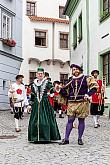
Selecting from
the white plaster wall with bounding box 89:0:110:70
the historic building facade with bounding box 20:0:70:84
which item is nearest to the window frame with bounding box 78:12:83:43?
the white plaster wall with bounding box 89:0:110:70

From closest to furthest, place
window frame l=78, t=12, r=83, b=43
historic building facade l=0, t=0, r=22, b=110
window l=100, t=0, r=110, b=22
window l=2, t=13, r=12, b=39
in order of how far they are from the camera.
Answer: window l=100, t=0, r=110, b=22 < historic building facade l=0, t=0, r=22, b=110 < window frame l=78, t=12, r=83, b=43 < window l=2, t=13, r=12, b=39

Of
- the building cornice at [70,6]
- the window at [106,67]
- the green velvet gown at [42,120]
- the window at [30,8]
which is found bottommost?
the green velvet gown at [42,120]

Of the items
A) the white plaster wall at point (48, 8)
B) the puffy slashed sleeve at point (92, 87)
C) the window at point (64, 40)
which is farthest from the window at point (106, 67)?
the white plaster wall at point (48, 8)

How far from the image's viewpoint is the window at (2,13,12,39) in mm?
24016

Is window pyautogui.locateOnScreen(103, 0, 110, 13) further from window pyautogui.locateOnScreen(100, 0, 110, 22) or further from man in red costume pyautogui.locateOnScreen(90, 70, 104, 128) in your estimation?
man in red costume pyautogui.locateOnScreen(90, 70, 104, 128)

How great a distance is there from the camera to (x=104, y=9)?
62.4 feet

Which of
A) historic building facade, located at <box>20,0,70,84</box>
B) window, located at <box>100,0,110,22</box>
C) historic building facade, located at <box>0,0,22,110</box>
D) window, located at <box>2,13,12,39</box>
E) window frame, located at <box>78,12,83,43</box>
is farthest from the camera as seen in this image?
historic building facade, located at <box>20,0,70,84</box>

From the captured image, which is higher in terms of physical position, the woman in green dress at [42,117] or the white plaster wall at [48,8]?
the white plaster wall at [48,8]

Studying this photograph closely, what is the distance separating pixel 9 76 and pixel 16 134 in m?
13.9

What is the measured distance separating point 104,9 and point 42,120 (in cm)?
1101

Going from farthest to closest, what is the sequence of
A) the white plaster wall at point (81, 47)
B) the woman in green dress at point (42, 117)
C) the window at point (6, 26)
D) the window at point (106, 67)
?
the window at point (6, 26) → the white plaster wall at point (81, 47) → the window at point (106, 67) → the woman in green dress at point (42, 117)

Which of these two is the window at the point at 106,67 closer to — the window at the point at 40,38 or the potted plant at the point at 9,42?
the potted plant at the point at 9,42

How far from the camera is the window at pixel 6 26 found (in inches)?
945

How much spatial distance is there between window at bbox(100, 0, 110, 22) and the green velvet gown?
931 centimetres
